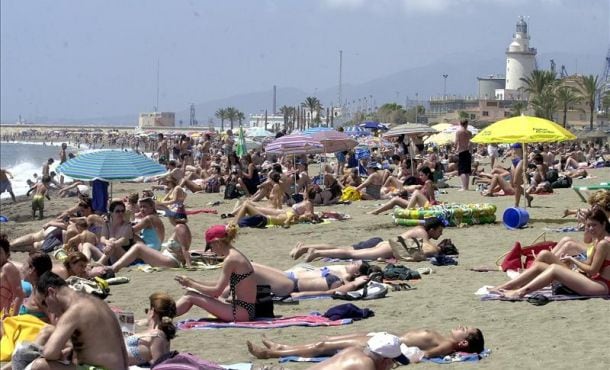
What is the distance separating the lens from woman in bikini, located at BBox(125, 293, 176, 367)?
625 cm

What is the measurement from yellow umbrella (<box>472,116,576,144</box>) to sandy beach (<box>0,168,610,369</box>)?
1216 millimetres

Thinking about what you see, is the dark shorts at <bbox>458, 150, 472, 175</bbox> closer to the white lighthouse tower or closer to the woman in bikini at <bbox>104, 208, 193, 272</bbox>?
the woman in bikini at <bbox>104, 208, 193, 272</bbox>

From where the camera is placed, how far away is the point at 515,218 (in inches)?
517

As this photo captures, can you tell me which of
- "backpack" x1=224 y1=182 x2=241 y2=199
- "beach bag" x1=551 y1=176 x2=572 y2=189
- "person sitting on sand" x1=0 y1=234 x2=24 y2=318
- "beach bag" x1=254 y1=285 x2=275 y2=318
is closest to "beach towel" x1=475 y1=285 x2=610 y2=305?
"beach bag" x1=254 y1=285 x2=275 y2=318

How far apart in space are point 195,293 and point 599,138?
5496 centimetres

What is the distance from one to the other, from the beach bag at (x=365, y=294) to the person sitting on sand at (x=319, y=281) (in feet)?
0.21

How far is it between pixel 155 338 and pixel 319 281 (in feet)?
10.2

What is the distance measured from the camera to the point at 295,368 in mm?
6457

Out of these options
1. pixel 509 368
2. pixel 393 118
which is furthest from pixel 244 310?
pixel 393 118

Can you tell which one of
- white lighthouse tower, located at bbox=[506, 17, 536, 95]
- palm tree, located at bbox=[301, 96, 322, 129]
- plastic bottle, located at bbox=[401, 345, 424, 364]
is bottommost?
plastic bottle, located at bbox=[401, 345, 424, 364]

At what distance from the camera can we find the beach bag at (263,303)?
8109 millimetres

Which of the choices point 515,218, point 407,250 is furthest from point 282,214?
point 407,250

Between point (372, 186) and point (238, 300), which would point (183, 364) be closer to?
point (238, 300)

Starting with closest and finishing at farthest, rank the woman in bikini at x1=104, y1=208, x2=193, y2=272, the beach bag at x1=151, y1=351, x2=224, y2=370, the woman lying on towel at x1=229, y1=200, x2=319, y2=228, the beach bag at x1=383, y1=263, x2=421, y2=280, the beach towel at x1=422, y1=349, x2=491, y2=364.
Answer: the beach bag at x1=151, y1=351, x2=224, y2=370 → the beach towel at x1=422, y1=349, x2=491, y2=364 → the beach bag at x1=383, y1=263, x2=421, y2=280 → the woman in bikini at x1=104, y1=208, x2=193, y2=272 → the woman lying on towel at x1=229, y1=200, x2=319, y2=228
